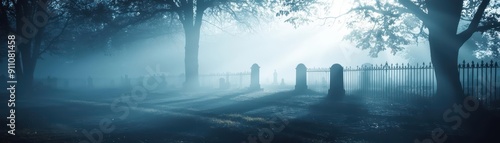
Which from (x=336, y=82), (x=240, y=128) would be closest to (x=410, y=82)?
(x=336, y=82)

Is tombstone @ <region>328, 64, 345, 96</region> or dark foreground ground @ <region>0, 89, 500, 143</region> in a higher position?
tombstone @ <region>328, 64, 345, 96</region>

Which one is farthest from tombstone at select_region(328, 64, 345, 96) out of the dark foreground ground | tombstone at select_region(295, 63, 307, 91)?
the dark foreground ground

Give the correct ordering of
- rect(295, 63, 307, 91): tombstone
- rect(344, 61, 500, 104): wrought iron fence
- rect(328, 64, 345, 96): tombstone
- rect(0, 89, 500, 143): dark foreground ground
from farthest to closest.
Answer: rect(295, 63, 307, 91): tombstone
rect(328, 64, 345, 96): tombstone
rect(344, 61, 500, 104): wrought iron fence
rect(0, 89, 500, 143): dark foreground ground

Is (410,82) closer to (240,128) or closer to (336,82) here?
(336,82)

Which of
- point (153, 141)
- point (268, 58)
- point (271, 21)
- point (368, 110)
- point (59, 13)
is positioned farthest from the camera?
point (268, 58)

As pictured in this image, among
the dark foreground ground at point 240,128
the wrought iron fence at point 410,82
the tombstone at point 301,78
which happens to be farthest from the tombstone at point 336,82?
the dark foreground ground at point 240,128

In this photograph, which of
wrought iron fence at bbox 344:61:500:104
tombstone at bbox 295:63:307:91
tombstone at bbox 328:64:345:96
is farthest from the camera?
tombstone at bbox 295:63:307:91

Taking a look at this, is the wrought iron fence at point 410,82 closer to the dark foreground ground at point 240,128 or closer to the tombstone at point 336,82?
the tombstone at point 336,82

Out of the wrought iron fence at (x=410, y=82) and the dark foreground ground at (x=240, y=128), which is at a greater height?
the wrought iron fence at (x=410, y=82)

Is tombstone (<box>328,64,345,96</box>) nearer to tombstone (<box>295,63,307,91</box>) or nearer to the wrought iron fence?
the wrought iron fence

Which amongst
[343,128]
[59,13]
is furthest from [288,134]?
[59,13]

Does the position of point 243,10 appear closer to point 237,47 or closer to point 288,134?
point 288,134

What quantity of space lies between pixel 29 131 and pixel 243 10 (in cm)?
1902

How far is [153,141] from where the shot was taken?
7336 mm
